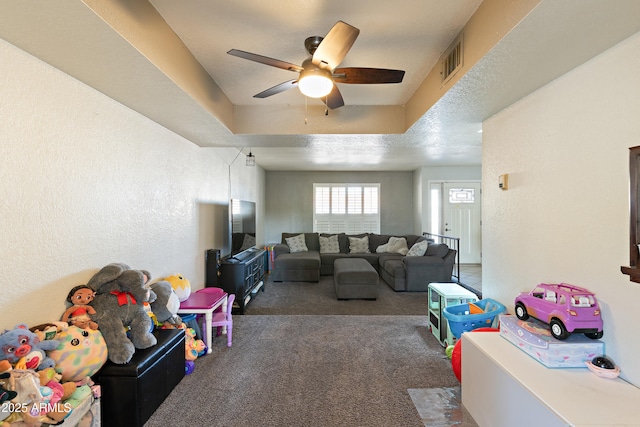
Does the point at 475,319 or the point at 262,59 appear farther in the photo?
the point at 475,319

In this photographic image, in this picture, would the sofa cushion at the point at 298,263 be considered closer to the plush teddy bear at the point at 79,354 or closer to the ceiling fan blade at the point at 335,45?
the plush teddy bear at the point at 79,354

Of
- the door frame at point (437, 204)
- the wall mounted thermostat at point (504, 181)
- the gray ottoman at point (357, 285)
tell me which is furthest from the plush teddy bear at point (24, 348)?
Answer: the door frame at point (437, 204)

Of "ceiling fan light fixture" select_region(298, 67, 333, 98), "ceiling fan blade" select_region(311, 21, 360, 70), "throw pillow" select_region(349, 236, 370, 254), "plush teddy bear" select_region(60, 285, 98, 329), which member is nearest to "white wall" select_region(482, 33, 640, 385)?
"ceiling fan blade" select_region(311, 21, 360, 70)

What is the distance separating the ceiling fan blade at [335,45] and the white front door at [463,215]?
578cm

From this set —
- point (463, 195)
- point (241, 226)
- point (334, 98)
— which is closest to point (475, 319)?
point (334, 98)

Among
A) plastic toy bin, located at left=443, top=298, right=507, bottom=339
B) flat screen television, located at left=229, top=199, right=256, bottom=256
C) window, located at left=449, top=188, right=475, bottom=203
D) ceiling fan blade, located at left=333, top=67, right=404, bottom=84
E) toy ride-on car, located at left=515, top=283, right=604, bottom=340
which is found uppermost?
ceiling fan blade, located at left=333, top=67, right=404, bottom=84

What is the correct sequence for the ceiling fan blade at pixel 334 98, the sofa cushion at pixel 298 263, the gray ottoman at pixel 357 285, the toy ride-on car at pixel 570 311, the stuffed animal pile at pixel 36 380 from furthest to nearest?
the sofa cushion at pixel 298 263 → the gray ottoman at pixel 357 285 → the ceiling fan blade at pixel 334 98 → the toy ride-on car at pixel 570 311 → the stuffed animal pile at pixel 36 380

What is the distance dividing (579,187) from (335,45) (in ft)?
5.27

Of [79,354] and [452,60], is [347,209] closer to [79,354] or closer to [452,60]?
[452,60]

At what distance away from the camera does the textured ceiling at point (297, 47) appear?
3.96ft

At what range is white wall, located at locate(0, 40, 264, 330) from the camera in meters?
1.36

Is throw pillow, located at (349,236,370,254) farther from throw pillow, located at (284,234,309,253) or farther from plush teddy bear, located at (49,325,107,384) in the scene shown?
plush teddy bear, located at (49,325,107,384)

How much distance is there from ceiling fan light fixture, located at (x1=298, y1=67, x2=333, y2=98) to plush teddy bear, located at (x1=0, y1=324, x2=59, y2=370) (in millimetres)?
1937

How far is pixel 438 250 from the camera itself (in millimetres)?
4980
